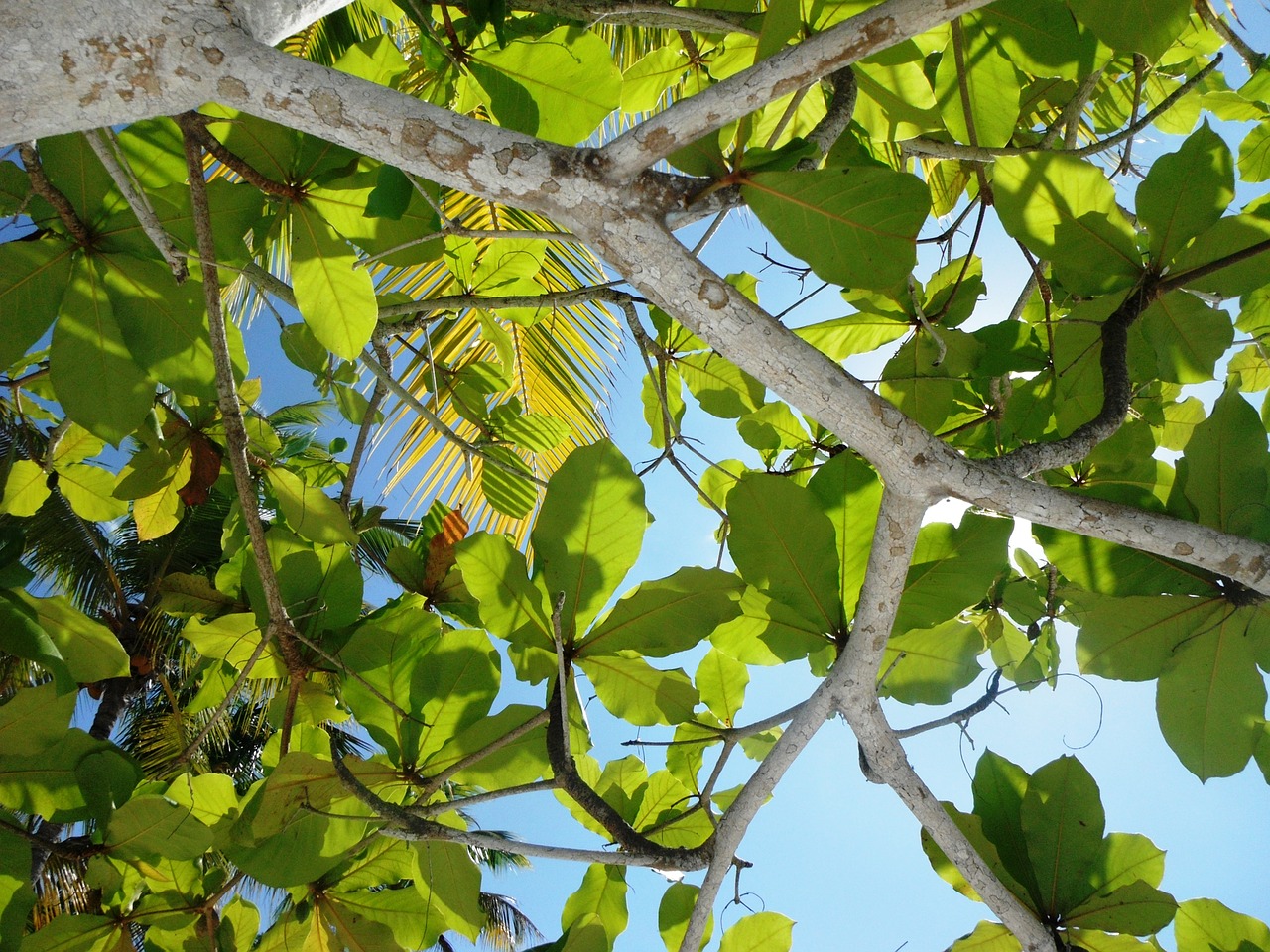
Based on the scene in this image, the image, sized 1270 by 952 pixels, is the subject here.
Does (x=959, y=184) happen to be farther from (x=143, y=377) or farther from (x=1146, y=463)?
(x=143, y=377)

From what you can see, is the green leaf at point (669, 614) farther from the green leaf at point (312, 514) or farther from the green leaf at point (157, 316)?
the green leaf at point (157, 316)

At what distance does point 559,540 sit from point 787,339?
31 centimetres

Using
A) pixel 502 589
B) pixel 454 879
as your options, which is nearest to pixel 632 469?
pixel 502 589

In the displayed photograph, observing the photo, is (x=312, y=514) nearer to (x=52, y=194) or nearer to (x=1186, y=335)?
(x=52, y=194)

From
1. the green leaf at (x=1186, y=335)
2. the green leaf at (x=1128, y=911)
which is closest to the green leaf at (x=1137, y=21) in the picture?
the green leaf at (x=1186, y=335)

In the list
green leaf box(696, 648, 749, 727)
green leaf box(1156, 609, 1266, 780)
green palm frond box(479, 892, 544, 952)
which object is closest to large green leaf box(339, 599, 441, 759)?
green leaf box(696, 648, 749, 727)

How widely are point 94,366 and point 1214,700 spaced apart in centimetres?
130

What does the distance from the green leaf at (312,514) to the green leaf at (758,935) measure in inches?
26.2

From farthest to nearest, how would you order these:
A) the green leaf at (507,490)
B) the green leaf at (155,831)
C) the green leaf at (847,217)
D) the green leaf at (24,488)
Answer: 1. the green leaf at (507,490)
2. the green leaf at (24,488)
3. the green leaf at (155,831)
4. the green leaf at (847,217)

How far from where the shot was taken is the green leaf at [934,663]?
3.01 feet

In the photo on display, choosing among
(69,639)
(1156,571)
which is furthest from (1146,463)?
(69,639)

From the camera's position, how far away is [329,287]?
0.94m

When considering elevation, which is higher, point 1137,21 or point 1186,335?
point 1137,21

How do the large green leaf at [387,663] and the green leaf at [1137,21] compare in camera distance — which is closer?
the green leaf at [1137,21]
